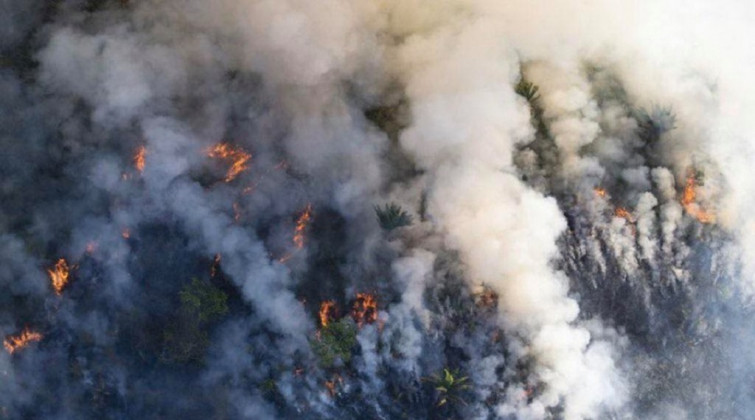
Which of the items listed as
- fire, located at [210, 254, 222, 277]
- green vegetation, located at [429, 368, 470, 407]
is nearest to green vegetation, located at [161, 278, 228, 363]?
fire, located at [210, 254, 222, 277]

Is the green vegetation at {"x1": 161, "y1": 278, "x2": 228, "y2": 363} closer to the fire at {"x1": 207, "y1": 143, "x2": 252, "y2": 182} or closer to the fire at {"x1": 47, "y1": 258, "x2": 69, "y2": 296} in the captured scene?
the fire at {"x1": 47, "y1": 258, "x2": 69, "y2": 296}

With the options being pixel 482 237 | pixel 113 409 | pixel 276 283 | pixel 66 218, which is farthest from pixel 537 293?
pixel 66 218

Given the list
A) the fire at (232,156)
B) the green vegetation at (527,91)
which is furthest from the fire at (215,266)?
the green vegetation at (527,91)

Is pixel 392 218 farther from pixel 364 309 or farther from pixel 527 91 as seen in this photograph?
pixel 527 91

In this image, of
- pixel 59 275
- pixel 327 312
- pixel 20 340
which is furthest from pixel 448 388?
pixel 20 340

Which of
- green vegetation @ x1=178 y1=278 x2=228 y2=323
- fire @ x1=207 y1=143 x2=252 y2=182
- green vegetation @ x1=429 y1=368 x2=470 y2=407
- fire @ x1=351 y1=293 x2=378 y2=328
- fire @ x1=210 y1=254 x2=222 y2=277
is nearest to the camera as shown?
green vegetation @ x1=429 y1=368 x2=470 y2=407

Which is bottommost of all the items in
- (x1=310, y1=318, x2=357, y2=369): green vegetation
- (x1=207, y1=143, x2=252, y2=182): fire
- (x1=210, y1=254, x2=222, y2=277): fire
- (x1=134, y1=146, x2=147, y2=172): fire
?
(x1=310, y1=318, x2=357, y2=369): green vegetation

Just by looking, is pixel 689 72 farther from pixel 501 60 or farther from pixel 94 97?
pixel 94 97
